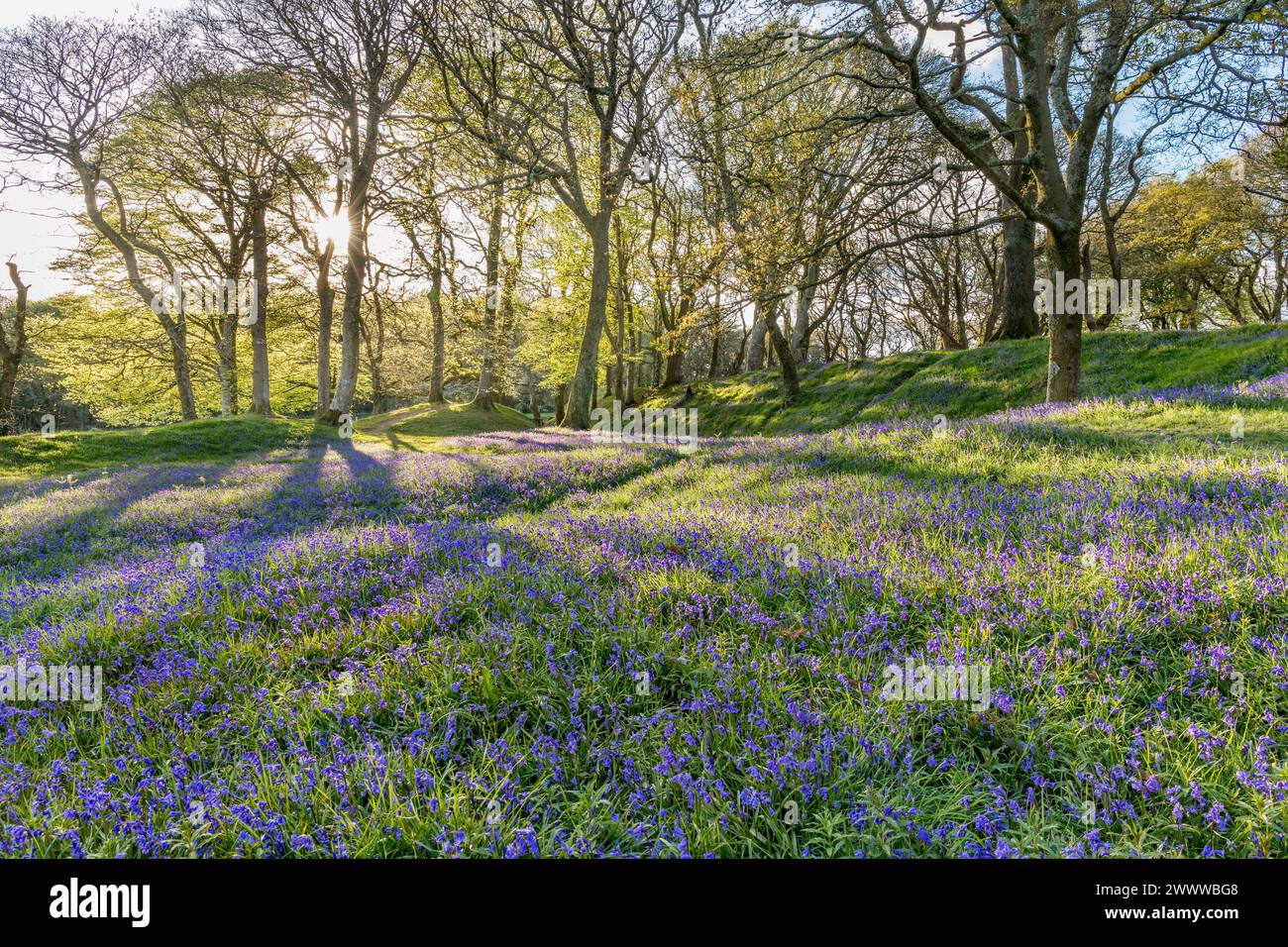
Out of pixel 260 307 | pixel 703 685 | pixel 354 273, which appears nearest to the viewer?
pixel 703 685

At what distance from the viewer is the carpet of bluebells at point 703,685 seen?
6.55 feet

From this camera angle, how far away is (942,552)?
4121mm

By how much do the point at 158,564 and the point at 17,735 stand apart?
339 cm

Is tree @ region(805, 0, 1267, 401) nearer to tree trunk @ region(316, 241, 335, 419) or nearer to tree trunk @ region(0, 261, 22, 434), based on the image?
tree trunk @ region(316, 241, 335, 419)

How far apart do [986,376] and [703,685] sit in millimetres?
17559

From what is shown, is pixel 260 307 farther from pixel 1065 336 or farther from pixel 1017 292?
pixel 1017 292

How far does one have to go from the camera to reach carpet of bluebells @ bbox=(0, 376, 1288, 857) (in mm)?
1996

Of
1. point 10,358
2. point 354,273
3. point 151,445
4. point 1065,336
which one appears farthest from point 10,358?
point 1065,336

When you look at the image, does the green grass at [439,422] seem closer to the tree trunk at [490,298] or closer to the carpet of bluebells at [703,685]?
the tree trunk at [490,298]

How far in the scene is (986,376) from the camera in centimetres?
1667

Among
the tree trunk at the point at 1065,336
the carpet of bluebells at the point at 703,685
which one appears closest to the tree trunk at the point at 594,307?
the tree trunk at the point at 1065,336

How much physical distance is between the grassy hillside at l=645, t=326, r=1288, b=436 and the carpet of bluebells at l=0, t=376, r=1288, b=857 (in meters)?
9.52
